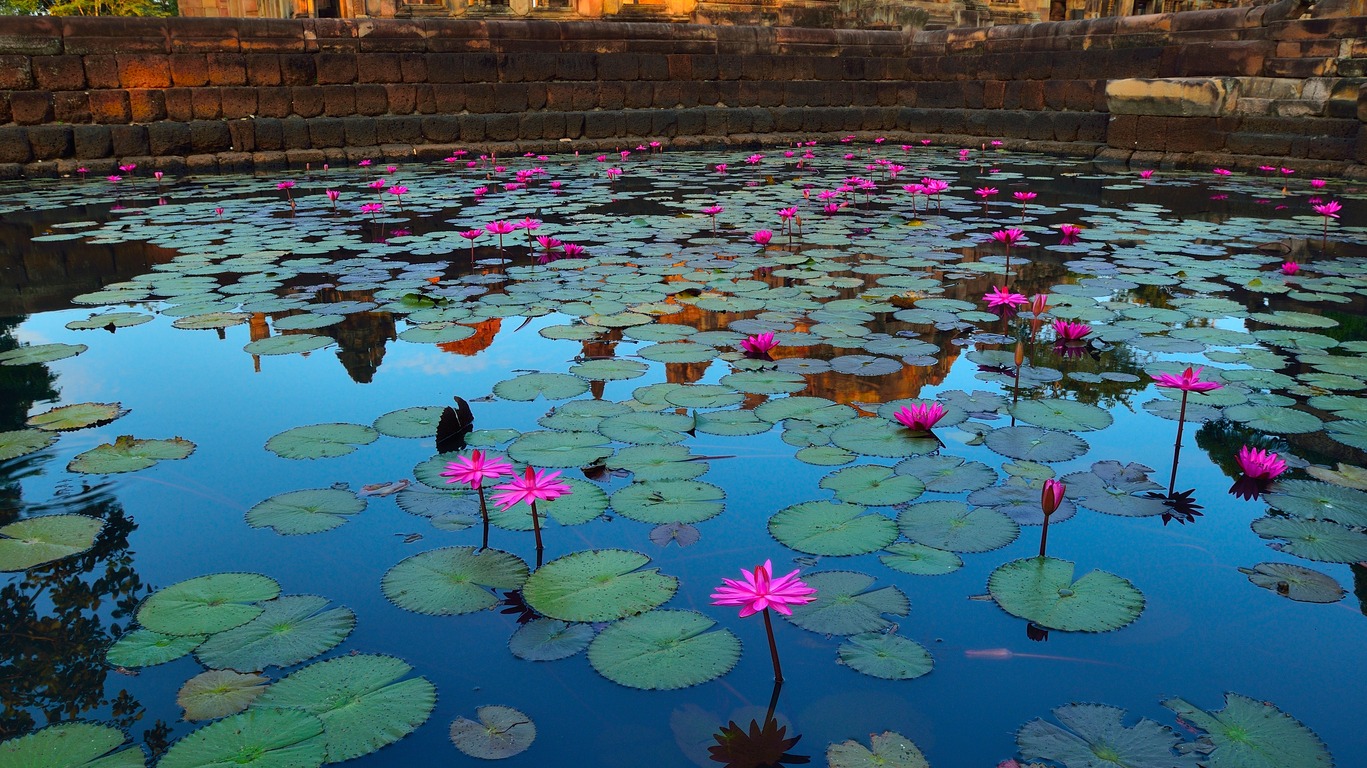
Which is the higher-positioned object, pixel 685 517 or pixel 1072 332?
pixel 1072 332

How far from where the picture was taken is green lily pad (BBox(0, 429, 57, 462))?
216 cm

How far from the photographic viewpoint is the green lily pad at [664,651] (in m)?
1.31

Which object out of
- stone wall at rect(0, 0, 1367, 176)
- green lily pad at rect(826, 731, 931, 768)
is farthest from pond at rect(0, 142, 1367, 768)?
stone wall at rect(0, 0, 1367, 176)

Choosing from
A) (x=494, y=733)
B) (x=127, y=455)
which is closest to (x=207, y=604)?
(x=494, y=733)

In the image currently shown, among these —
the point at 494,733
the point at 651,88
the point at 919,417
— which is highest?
the point at 651,88

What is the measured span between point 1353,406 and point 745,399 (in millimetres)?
1579

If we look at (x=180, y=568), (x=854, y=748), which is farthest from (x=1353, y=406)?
(x=180, y=568)

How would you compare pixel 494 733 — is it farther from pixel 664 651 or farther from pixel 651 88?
pixel 651 88

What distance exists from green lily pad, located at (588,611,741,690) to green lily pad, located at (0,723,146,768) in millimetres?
621

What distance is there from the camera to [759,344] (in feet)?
9.04

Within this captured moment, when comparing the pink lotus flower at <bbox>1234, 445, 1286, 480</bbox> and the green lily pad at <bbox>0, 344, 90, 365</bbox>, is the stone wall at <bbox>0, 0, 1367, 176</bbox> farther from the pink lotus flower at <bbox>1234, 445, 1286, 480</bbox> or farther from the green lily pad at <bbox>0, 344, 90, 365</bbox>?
the pink lotus flower at <bbox>1234, 445, 1286, 480</bbox>

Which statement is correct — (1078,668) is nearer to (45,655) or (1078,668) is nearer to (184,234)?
(45,655)

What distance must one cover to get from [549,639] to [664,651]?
0.62 feet

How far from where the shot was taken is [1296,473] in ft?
6.51
